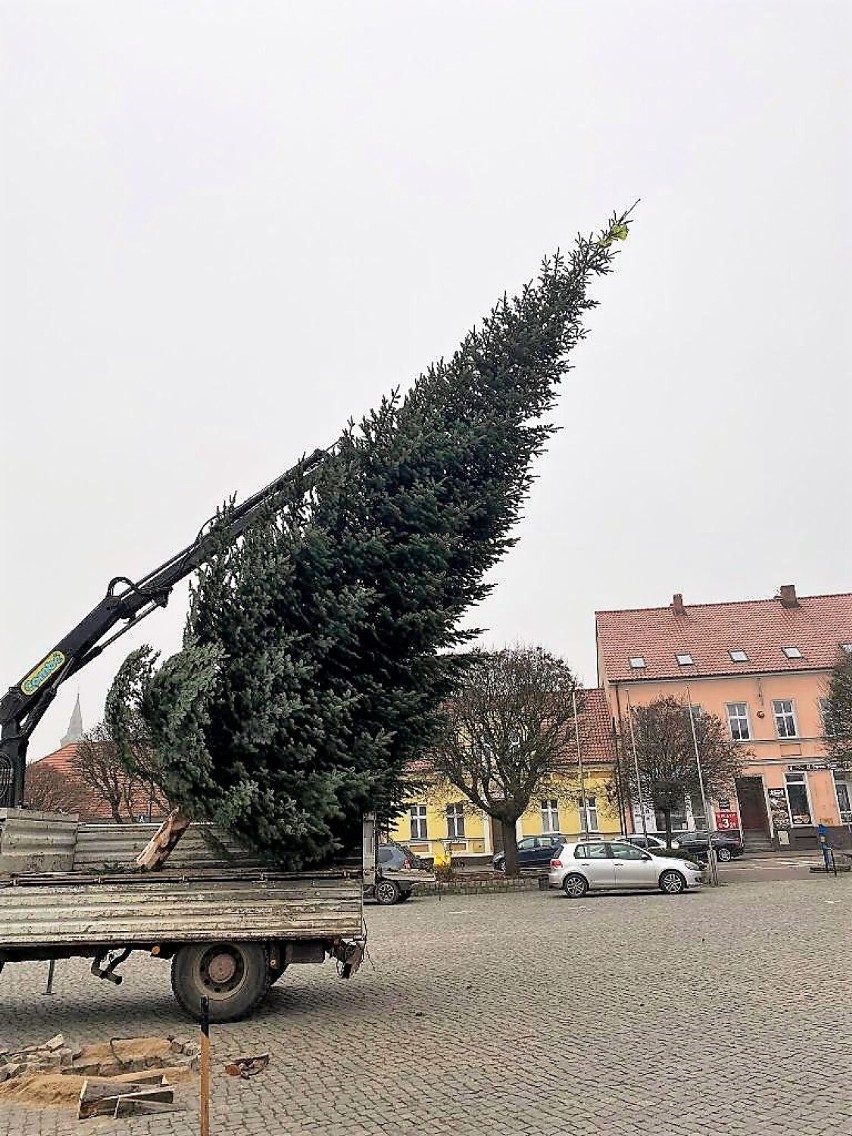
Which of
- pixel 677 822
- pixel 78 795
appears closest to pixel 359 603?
pixel 78 795

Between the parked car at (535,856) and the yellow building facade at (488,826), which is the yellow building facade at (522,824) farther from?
the parked car at (535,856)

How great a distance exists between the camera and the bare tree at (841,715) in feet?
89.6

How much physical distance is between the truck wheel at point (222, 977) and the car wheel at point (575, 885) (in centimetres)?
1547

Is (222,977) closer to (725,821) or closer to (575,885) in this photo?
(575,885)

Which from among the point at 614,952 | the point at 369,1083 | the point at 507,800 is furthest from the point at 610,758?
the point at 369,1083

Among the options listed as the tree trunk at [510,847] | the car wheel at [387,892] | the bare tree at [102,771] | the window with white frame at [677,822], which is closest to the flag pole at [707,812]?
the window with white frame at [677,822]

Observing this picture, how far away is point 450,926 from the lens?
1720 cm

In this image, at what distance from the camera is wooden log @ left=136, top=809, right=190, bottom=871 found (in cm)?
963

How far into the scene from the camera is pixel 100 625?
35.4 ft

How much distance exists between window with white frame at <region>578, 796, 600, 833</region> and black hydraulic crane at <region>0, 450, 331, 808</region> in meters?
30.4

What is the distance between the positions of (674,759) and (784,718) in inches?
599

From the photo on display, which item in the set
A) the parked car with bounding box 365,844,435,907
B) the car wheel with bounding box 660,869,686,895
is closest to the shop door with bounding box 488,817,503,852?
the parked car with bounding box 365,844,435,907

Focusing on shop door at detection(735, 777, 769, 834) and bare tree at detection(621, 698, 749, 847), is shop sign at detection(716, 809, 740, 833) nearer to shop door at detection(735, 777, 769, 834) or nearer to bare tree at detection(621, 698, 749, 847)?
bare tree at detection(621, 698, 749, 847)

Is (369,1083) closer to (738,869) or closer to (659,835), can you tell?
(738,869)
